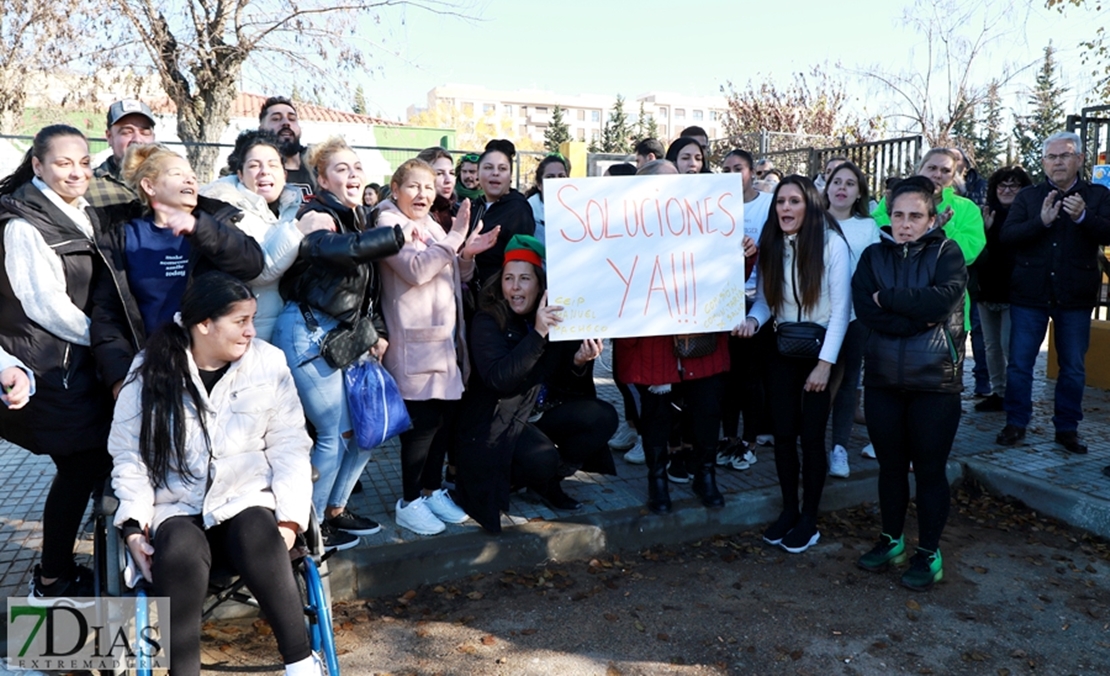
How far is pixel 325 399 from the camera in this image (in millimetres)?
3686

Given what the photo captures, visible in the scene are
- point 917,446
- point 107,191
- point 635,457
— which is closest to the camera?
point 107,191

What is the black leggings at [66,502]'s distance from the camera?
10.9 feet

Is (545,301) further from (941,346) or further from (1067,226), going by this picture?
(1067,226)

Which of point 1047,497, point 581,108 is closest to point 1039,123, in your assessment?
point 1047,497

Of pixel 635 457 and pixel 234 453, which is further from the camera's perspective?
pixel 635 457

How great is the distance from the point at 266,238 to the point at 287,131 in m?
2.06

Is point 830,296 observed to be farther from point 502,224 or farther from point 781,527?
point 502,224

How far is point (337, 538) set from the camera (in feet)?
13.1

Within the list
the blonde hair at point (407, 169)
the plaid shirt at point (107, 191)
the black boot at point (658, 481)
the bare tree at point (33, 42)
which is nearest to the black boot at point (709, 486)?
the black boot at point (658, 481)

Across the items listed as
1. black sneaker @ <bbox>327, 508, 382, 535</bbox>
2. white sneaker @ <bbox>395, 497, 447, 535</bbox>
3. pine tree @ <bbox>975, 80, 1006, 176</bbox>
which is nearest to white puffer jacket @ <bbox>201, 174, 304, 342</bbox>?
black sneaker @ <bbox>327, 508, 382, 535</bbox>

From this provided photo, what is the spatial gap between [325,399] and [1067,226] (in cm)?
508

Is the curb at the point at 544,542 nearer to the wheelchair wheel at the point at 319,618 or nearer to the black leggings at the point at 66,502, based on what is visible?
the wheelchair wheel at the point at 319,618

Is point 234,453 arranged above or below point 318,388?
below

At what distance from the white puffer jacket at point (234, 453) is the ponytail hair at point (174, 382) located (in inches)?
1.0
